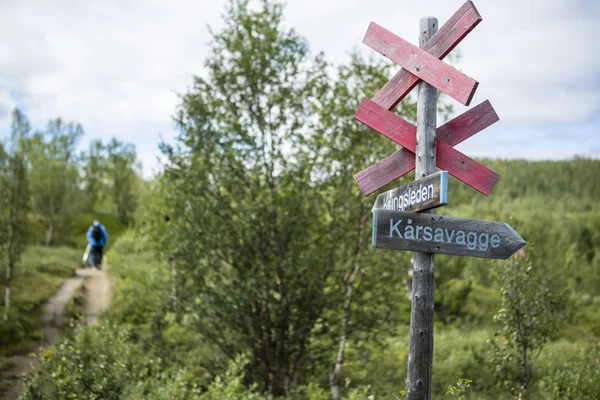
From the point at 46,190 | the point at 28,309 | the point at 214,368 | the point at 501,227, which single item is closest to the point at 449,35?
the point at 501,227

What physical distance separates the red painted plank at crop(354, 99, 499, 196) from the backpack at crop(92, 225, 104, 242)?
14.4 metres

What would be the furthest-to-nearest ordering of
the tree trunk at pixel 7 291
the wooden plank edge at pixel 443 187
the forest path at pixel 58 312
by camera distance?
the tree trunk at pixel 7 291
the forest path at pixel 58 312
the wooden plank edge at pixel 443 187

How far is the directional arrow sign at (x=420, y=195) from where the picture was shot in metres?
3.88

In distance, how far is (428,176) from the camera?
4.06 meters

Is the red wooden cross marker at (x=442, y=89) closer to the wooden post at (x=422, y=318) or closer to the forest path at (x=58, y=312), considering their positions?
the wooden post at (x=422, y=318)

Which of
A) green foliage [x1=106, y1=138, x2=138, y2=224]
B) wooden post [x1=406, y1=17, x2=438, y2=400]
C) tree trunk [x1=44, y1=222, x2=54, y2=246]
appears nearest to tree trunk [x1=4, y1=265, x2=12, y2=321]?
wooden post [x1=406, y1=17, x2=438, y2=400]

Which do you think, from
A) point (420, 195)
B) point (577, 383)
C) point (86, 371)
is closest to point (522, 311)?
point (577, 383)

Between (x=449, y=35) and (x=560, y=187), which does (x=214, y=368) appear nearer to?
(x=449, y=35)

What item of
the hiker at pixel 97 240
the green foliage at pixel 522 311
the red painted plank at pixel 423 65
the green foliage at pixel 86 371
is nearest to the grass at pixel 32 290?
the hiker at pixel 97 240

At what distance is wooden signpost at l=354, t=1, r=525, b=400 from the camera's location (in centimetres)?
412

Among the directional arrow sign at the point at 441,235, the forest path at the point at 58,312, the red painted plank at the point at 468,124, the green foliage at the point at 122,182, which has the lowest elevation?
the forest path at the point at 58,312

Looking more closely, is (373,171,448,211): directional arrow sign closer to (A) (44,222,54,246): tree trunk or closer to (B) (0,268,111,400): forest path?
(B) (0,268,111,400): forest path

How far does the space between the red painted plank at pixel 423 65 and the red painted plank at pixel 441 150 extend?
1.39 feet

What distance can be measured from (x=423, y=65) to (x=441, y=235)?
1404mm
